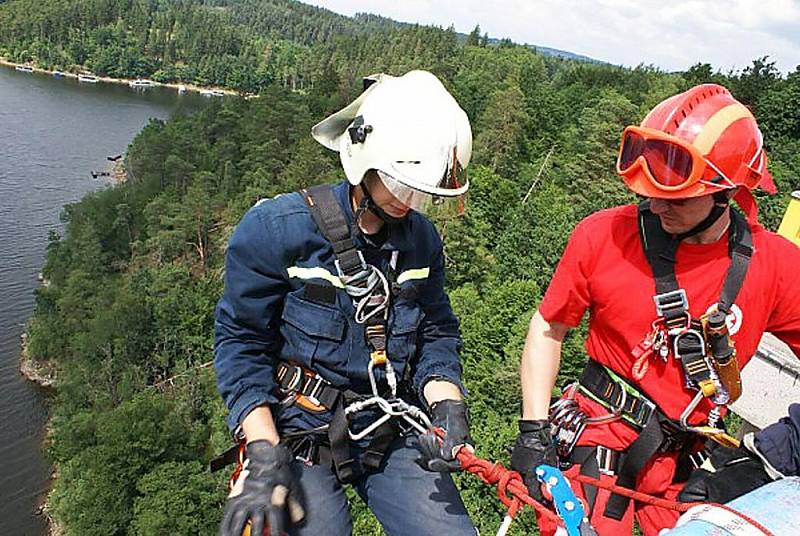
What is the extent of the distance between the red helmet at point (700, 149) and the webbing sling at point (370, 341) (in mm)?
1293

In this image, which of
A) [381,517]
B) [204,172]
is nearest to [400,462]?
[381,517]

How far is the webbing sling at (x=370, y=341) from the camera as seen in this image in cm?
288

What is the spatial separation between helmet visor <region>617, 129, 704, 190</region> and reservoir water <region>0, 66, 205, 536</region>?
1203 inches

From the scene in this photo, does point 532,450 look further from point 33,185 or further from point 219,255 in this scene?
point 33,185

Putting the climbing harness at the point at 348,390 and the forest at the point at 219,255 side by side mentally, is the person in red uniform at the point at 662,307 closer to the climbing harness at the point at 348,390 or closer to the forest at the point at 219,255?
the climbing harness at the point at 348,390

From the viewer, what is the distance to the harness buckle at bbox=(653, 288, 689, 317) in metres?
2.87

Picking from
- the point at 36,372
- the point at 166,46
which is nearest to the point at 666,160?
the point at 36,372

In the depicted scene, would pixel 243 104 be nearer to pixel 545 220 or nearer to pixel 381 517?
pixel 545 220

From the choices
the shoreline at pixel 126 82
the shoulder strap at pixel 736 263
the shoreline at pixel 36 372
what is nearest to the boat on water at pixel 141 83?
the shoreline at pixel 126 82

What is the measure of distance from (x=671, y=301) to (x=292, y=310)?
171 cm

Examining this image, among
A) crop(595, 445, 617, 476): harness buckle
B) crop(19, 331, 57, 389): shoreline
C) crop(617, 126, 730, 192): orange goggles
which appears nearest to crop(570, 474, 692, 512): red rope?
crop(595, 445, 617, 476): harness buckle

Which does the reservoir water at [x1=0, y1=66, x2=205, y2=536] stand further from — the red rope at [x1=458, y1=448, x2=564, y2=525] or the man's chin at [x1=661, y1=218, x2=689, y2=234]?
the man's chin at [x1=661, y1=218, x2=689, y2=234]

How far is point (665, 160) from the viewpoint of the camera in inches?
108

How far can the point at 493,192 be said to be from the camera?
114 feet
